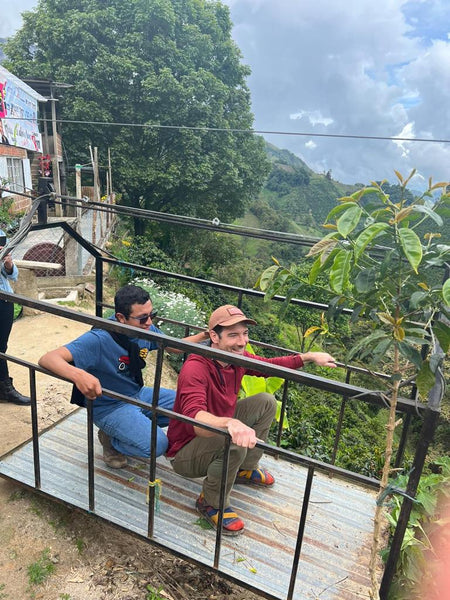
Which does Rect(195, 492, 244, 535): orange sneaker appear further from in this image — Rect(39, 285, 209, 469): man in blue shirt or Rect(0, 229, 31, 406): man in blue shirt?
Rect(0, 229, 31, 406): man in blue shirt

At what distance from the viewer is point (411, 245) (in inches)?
46.5

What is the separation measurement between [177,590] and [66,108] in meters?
17.8

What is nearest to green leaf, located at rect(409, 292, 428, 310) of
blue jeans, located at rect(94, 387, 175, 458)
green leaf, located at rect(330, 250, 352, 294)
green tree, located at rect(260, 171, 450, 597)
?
green tree, located at rect(260, 171, 450, 597)

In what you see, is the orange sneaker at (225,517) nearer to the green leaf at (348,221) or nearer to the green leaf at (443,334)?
the green leaf at (443,334)

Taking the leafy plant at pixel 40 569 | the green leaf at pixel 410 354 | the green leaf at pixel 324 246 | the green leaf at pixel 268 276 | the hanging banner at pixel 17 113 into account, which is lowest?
the leafy plant at pixel 40 569

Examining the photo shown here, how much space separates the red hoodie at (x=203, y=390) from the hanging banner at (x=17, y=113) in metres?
10.2

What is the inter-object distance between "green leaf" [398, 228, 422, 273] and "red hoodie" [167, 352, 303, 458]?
108cm

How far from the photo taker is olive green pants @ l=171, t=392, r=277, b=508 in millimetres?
2020

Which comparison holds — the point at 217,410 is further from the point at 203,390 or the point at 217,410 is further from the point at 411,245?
the point at 411,245

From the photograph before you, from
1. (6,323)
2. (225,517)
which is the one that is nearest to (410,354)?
(225,517)

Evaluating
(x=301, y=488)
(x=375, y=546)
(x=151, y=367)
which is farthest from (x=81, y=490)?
(x=151, y=367)

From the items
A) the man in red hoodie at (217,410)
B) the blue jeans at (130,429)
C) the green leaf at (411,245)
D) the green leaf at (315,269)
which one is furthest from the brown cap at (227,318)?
the green leaf at (411,245)

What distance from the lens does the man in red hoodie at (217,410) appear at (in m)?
2.01

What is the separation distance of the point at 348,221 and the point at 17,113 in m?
12.0
